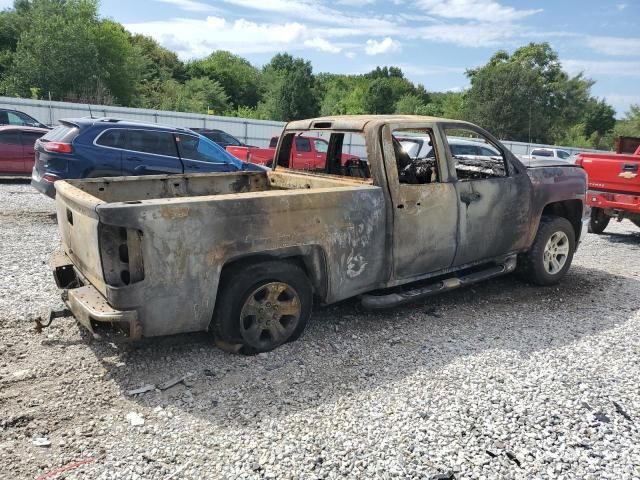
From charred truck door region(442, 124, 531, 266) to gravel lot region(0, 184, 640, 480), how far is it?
0.70 m

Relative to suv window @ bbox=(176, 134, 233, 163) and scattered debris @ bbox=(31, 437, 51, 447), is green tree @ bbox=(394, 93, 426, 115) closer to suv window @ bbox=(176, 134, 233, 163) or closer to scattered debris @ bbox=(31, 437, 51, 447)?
suv window @ bbox=(176, 134, 233, 163)

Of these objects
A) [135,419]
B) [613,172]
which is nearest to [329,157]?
[135,419]

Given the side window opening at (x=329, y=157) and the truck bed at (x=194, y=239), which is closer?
the truck bed at (x=194, y=239)

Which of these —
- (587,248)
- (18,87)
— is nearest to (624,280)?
(587,248)

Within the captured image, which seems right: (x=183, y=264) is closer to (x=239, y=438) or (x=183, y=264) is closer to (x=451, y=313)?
(x=239, y=438)

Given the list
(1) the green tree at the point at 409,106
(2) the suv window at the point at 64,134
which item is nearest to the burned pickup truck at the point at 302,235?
(2) the suv window at the point at 64,134

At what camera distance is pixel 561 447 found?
2.93 meters

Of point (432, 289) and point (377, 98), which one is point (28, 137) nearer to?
point (432, 289)

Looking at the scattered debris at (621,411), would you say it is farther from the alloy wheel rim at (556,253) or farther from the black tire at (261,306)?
the alloy wheel rim at (556,253)

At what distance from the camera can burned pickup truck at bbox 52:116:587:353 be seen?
130 inches

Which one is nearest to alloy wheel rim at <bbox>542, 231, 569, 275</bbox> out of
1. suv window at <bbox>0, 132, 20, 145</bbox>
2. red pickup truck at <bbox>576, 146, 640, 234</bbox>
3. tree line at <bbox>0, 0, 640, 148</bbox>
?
red pickup truck at <bbox>576, 146, 640, 234</bbox>

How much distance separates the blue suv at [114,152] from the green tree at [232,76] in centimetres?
5827

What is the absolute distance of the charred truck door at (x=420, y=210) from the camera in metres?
4.43

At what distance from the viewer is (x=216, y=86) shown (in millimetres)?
57156
